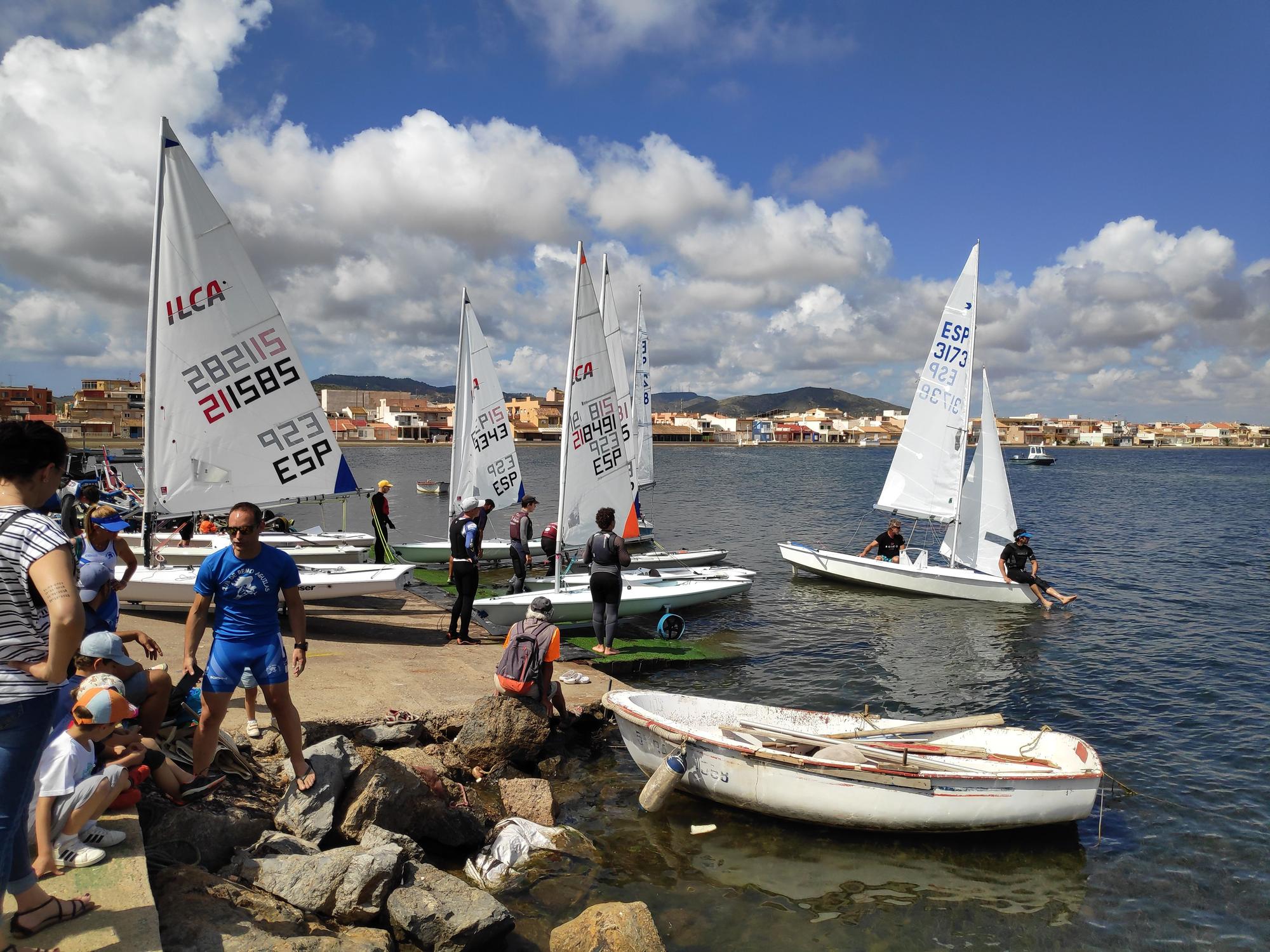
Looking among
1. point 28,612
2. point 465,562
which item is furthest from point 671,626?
point 28,612

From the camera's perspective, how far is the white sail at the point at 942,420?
690 inches

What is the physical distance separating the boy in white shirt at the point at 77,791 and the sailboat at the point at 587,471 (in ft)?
23.4

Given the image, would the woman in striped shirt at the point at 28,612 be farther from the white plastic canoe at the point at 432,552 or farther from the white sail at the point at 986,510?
the white sail at the point at 986,510

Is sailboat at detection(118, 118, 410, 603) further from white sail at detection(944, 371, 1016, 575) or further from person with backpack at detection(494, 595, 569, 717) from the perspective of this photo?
white sail at detection(944, 371, 1016, 575)

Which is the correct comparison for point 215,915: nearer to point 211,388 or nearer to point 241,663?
point 241,663

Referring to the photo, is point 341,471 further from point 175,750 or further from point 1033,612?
point 1033,612

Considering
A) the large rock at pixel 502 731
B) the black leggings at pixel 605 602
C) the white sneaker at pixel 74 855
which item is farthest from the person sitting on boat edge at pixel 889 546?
the white sneaker at pixel 74 855

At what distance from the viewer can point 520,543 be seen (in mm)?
13680

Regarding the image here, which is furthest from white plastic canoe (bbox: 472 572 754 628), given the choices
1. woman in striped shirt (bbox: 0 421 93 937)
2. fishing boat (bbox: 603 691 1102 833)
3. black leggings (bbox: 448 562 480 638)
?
woman in striped shirt (bbox: 0 421 93 937)

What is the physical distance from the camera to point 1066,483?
6594 cm

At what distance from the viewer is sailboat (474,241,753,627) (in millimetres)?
11828

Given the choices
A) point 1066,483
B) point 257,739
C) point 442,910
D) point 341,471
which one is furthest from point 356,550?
point 1066,483

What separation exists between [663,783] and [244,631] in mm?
3766

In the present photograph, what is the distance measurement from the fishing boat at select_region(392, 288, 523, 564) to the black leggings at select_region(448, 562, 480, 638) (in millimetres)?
5365
